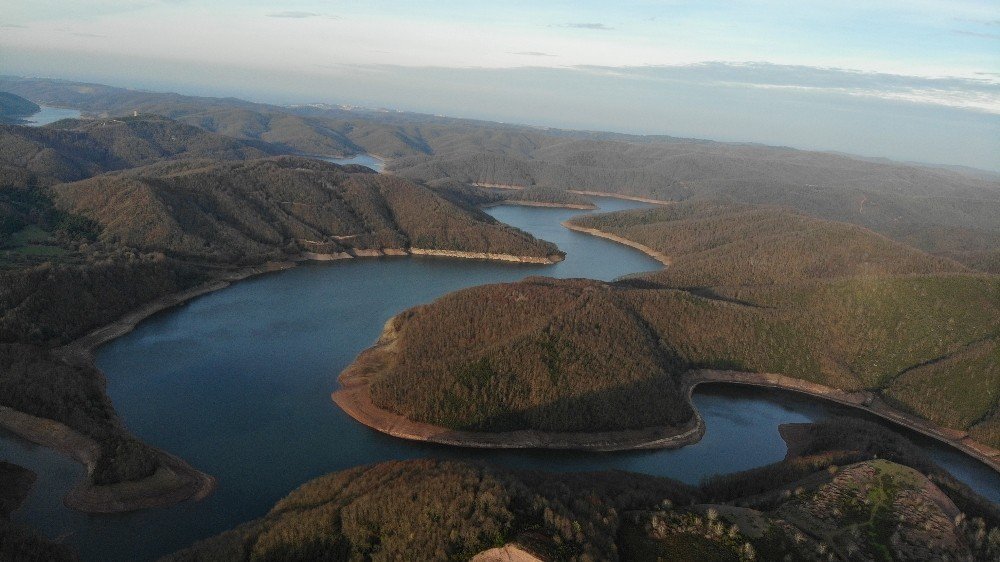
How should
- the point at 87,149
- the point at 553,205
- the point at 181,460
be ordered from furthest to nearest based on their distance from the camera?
the point at 553,205 → the point at 87,149 → the point at 181,460

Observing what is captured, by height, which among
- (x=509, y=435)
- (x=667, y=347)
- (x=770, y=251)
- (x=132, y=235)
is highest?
(x=770, y=251)

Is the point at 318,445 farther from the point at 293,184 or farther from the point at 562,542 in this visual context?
the point at 293,184

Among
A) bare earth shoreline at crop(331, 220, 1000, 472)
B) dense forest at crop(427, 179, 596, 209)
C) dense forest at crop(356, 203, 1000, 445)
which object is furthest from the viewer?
dense forest at crop(427, 179, 596, 209)

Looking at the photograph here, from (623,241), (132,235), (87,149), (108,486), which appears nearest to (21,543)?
(108,486)

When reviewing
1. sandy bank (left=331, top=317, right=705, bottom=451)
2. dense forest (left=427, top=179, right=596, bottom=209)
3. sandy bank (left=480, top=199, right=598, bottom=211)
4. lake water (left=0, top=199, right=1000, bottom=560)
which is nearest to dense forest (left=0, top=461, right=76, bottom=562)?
lake water (left=0, top=199, right=1000, bottom=560)

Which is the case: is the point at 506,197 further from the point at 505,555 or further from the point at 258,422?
the point at 505,555

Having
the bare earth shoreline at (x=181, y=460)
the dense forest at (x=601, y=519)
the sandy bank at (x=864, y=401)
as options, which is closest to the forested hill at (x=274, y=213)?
the bare earth shoreline at (x=181, y=460)

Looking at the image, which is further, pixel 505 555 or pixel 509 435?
pixel 509 435

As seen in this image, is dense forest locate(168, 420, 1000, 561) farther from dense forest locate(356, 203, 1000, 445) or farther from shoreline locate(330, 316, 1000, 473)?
dense forest locate(356, 203, 1000, 445)
